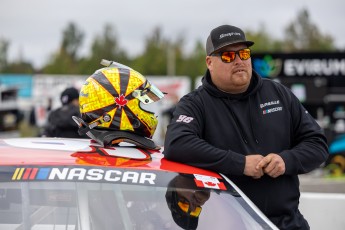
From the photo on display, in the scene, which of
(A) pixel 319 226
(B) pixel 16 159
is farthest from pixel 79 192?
(A) pixel 319 226

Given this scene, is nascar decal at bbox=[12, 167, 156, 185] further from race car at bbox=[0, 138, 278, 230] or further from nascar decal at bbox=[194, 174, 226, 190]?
nascar decal at bbox=[194, 174, 226, 190]

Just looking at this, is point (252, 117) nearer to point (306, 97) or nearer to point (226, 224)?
point (226, 224)

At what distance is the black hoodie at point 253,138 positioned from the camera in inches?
144

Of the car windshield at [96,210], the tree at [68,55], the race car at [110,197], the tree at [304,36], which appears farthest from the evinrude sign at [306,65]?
the tree at [304,36]

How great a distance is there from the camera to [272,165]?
3.58 meters

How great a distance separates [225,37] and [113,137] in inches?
29.8

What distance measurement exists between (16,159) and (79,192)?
386 millimetres

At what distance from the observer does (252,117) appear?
12.7 feet

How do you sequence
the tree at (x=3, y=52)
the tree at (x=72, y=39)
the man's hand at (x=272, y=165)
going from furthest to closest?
1. the tree at (x=72, y=39)
2. the tree at (x=3, y=52)
3. the man's hand at (x=272, y=165)

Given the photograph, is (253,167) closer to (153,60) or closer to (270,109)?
(270,109)

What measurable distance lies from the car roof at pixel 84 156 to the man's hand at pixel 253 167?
14 cm

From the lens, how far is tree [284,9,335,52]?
3179 inches

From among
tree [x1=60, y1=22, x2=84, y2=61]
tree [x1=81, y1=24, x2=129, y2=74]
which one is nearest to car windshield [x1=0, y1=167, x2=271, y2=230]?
tree [x1=81, y1=24, x2=129, y2=74]

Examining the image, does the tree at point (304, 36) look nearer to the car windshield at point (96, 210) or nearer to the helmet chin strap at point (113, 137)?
the helmet chin strap at point (113, 137)
